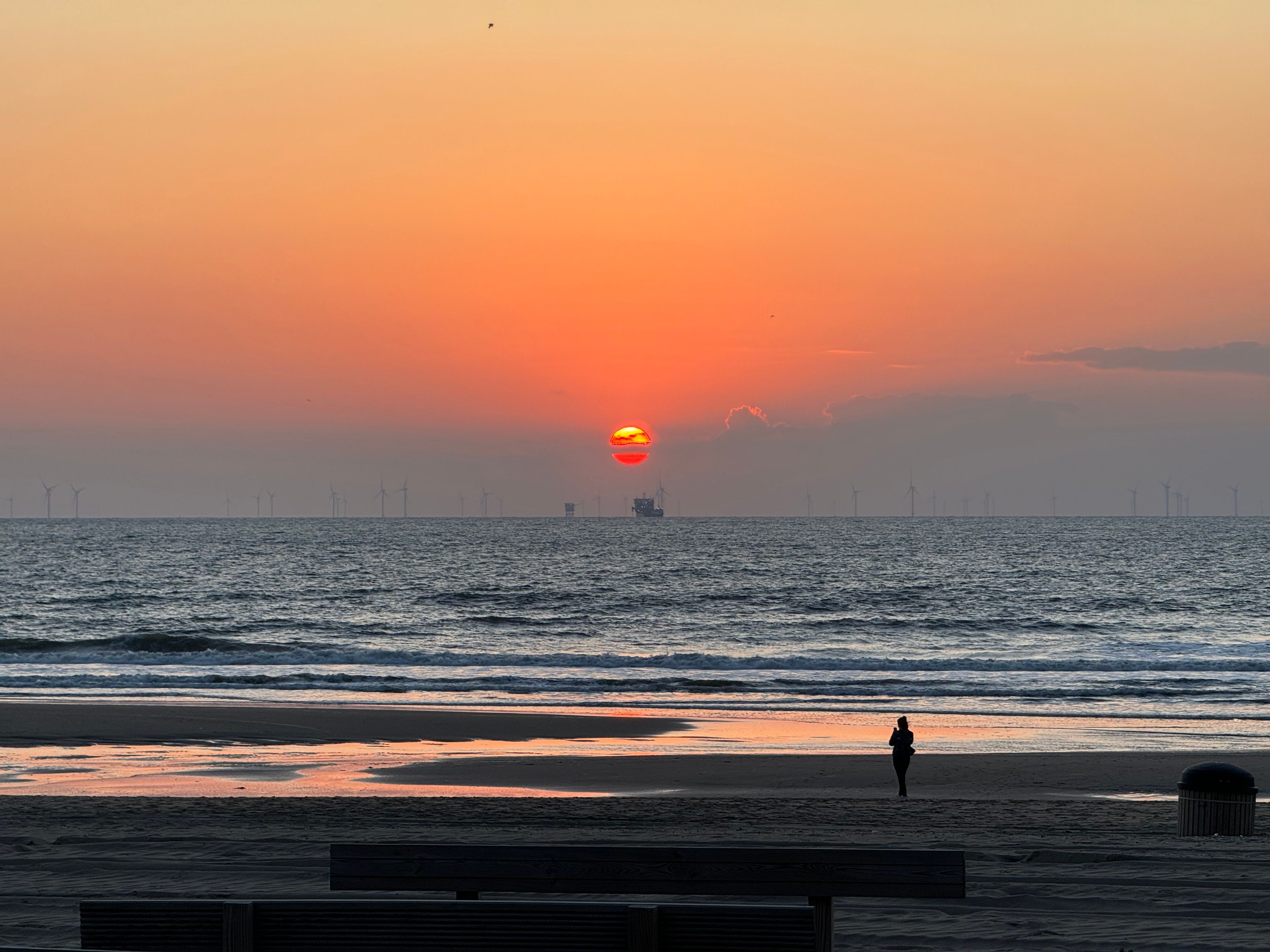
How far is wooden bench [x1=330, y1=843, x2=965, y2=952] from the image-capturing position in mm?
6137

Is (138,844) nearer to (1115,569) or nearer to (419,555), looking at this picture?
(1115,569)

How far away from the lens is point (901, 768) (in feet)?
58.7

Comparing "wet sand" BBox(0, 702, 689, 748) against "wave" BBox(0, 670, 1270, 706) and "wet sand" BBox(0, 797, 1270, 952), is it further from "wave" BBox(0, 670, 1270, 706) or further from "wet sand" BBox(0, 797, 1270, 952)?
"wet sand" BBox(0, 797, 1270, 952)

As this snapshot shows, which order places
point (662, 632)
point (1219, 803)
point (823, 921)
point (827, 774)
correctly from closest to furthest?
point (823, 921) < point (1219, 803) < point (827, 774) < point (662, 632)

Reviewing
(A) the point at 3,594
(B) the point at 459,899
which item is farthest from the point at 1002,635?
(A) the point at 3,594

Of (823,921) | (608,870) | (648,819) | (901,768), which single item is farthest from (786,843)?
(608,870)

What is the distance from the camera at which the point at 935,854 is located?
5.78 m

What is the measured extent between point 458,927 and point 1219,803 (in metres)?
11.1

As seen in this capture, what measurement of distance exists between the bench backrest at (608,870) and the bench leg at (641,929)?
858 mm

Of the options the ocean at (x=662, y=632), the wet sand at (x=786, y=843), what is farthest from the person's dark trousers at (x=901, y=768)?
the ocean at (x=662, y=632)

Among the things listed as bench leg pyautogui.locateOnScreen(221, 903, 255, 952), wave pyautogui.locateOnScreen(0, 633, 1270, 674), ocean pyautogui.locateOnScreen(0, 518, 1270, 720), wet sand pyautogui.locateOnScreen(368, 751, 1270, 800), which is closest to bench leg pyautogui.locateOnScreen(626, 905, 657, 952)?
bench leg pyautogui.locateOnScreen(221, 903, 255, 952)

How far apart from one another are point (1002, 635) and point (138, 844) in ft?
162

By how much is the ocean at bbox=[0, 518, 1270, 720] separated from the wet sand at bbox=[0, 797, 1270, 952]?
51.8 ft

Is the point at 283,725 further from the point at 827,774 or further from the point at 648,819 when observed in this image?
the point at 648,819
